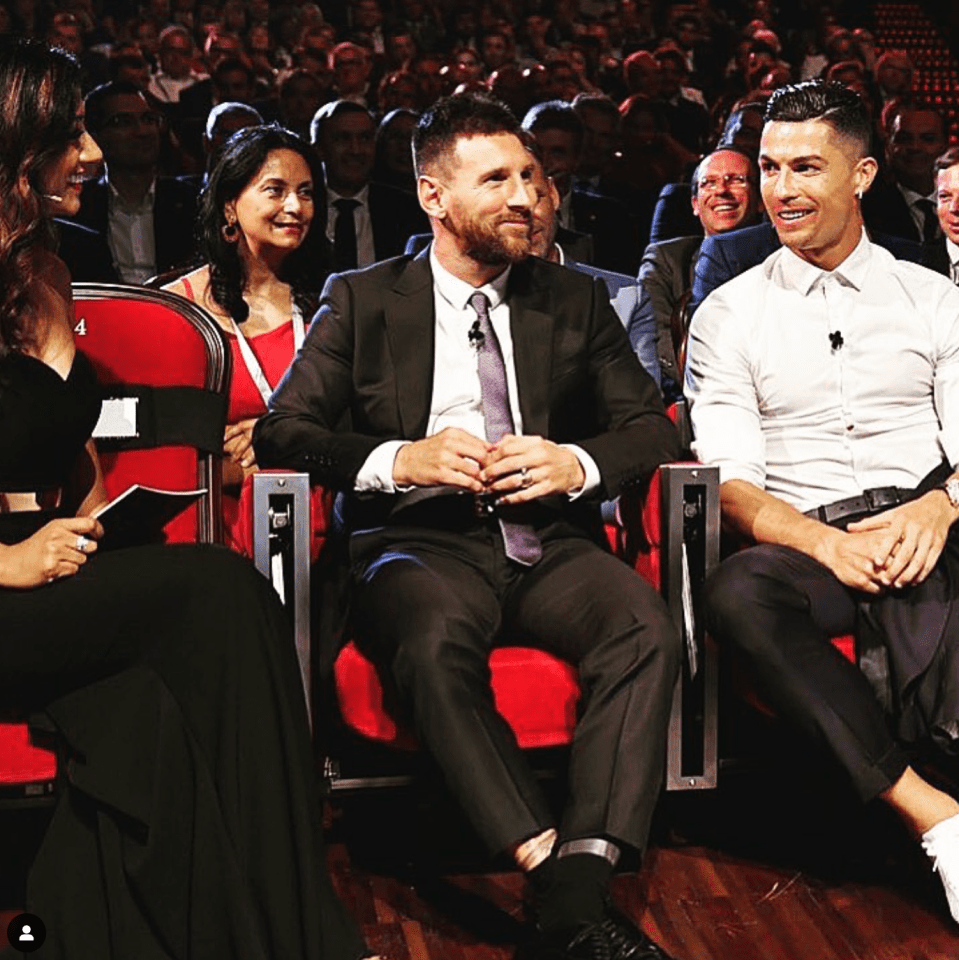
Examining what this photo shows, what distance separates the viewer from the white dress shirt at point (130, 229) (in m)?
4.22

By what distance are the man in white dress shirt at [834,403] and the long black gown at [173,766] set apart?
2.19 feet

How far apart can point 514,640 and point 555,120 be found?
2.23 meters

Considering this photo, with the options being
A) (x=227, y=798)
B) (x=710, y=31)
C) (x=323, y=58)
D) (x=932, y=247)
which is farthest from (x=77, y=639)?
(x=710, y=31)

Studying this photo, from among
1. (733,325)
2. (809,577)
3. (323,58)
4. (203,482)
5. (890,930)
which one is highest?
(323,58)

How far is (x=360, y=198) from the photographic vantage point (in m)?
4.42

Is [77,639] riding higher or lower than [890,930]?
higher

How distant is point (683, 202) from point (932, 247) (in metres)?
1.25

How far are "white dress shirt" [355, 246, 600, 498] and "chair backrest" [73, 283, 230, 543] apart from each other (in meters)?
0.32

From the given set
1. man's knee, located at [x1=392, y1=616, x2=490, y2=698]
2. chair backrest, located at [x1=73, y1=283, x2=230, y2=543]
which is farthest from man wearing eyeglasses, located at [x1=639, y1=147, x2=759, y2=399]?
man's knee, located at [x1=392, y1=616, x2=490, y2=698]

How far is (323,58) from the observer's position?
6898 millimetres

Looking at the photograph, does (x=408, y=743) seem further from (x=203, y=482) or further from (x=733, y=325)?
(x=733, y=325)

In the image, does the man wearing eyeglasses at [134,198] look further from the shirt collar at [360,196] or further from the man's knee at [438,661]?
the man's knee at [438,661]

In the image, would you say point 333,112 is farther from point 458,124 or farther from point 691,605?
point 691,605

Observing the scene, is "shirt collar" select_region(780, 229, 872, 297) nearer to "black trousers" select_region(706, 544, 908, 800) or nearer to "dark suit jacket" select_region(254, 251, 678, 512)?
"dark suit jacket" select_region(254, 251, 678, 512)
